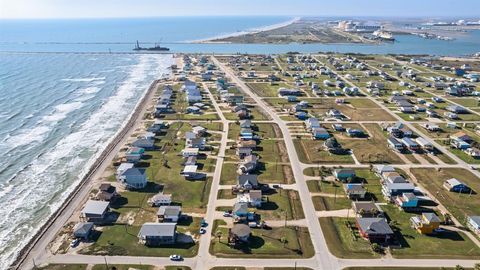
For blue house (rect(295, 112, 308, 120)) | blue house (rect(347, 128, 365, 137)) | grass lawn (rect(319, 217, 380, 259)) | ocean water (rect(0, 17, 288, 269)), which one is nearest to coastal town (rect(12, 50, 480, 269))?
grass lawn (rect(319, 217, 380, 259))

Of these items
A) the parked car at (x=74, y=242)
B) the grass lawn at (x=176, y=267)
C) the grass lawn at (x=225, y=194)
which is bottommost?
the grass lawn at (x=176, y=267)

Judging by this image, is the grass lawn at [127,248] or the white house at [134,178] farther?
the white house at [134,178]

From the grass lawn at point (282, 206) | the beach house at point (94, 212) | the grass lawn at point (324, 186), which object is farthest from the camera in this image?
the grass lawn at point (324, 186)

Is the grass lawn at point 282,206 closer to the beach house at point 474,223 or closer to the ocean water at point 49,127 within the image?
the beach house at point 474,223

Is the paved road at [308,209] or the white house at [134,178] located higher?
the white house at [134,178]

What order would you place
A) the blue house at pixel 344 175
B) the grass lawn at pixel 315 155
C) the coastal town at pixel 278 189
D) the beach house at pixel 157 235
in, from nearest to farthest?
the coastal town at pixel 278 189 < the beach house at pixel 157 235 < the blue house at pixel 344 175 < the grass lawn at pixel 315 155

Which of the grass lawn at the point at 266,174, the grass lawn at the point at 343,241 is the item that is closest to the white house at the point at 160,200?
the grass lawn at the point at 266,174
